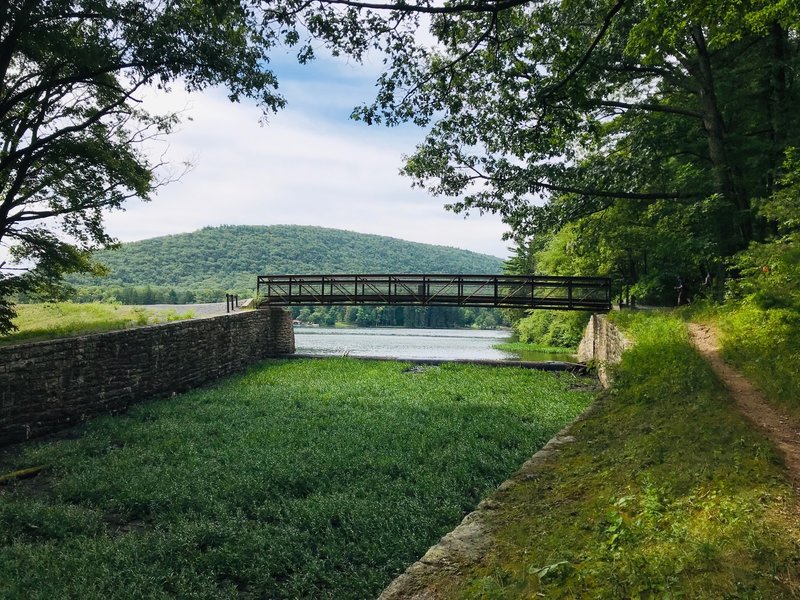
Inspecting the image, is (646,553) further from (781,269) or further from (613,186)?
(613,186)

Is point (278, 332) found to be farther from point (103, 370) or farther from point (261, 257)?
point (261, 257)

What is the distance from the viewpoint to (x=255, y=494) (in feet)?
21.2

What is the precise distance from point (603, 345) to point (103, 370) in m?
15.8

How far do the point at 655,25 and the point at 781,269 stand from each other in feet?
16.9

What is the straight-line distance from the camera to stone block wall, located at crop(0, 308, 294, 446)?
9.74 m

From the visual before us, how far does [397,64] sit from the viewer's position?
754 cm

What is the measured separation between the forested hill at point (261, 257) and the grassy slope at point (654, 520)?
316 ft

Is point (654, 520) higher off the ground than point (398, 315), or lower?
higher

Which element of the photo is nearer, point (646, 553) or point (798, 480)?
point (646, 553)

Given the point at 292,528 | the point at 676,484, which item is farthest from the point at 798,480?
the point at 292,528

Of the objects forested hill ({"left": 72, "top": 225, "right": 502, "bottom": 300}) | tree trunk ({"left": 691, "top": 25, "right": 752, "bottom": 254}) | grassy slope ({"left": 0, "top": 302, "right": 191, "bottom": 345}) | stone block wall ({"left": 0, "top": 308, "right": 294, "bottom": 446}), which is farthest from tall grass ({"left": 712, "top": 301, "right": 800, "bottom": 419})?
forested hill ({"left": 72, "top": 225, "right": 502, "bottom": 300})

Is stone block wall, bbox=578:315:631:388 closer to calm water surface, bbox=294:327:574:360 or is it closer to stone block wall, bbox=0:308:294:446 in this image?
calm water surface, bbox=294:327:574:360

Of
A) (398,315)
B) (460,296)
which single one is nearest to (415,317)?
(398,315)

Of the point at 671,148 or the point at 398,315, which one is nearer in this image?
the point at 671,148
